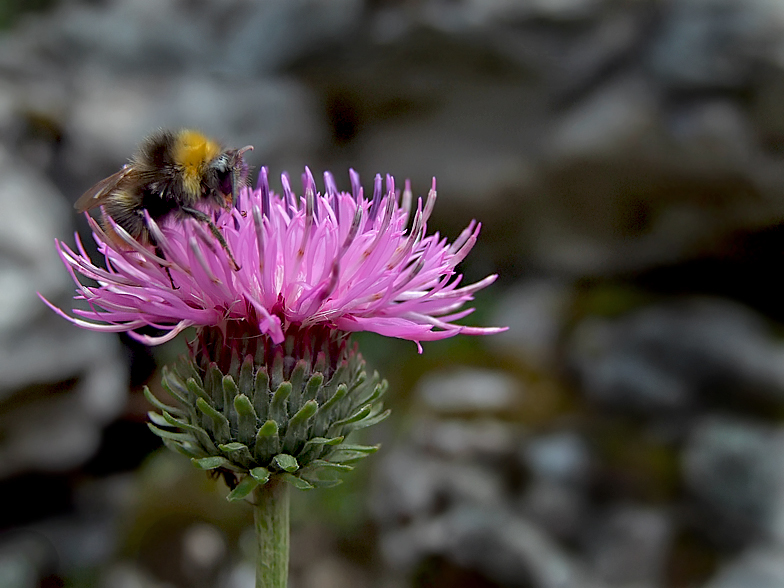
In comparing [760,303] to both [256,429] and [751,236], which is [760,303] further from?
[256,429]

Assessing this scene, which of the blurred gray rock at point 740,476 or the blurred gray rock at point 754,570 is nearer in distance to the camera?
the blurred gray rock at point 754,570

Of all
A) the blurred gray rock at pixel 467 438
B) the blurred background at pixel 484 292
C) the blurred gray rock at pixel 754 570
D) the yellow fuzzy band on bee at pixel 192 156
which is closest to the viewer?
the yellow fuzzy band on bee at pixel 192 156

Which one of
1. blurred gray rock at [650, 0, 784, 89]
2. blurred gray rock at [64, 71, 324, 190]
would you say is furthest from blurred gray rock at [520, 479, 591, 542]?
blurred gray rock at [64, 71, 324, 190]

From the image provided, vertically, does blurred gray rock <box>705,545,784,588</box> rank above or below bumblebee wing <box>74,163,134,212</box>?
below

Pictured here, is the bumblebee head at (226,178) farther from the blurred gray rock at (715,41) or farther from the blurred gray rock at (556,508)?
the blurred gray rock at (715,41)

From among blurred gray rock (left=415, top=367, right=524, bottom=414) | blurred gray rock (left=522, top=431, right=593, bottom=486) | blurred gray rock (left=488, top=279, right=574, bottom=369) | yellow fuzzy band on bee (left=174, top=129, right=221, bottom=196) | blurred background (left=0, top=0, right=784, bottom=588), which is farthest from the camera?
blurred gray rock (left=488, top=279, right=574, bottom=369)

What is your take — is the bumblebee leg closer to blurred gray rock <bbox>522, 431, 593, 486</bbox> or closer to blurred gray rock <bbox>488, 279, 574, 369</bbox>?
blurred gray rock <bbox>522, 431, 593, 486</bbox>

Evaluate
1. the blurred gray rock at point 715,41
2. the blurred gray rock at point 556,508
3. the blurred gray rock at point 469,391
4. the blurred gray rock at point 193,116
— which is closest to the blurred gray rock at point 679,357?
the blurred gray rock at point 469,391

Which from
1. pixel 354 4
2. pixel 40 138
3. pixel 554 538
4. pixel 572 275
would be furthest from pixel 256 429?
pixel 354 4
